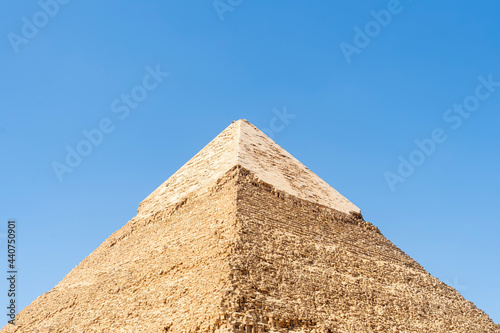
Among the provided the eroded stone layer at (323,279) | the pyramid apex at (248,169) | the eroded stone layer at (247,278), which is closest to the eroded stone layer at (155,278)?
the eroded stone layer at (247,278)

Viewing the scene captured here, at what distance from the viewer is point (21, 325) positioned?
69.9 feet

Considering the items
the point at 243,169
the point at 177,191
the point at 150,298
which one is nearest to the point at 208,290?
the point at 150,298

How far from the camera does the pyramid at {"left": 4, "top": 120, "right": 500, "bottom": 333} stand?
51.2ft

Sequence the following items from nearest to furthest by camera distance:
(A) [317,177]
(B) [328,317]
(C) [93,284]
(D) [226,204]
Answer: (B) [328,317] → (D) [226,204] → (C) [93,284] → (A) [317,177]

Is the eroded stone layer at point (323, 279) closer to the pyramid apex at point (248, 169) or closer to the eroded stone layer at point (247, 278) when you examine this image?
the eroded stone layer at point (247, 278)

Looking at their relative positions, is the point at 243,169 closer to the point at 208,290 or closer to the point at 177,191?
the point at 177,191

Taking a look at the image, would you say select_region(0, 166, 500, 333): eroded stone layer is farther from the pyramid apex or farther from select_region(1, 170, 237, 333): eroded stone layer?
the pyramid apex

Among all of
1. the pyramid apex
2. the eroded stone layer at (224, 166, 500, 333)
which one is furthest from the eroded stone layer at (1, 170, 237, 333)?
the pyramid apex

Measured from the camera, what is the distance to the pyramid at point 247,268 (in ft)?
51.2

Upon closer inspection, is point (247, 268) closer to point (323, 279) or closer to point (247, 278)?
point (247, 278)

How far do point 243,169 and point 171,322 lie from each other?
296 inches

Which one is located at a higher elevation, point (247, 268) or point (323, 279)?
point (323, 279)

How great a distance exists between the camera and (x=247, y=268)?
52.8 feet

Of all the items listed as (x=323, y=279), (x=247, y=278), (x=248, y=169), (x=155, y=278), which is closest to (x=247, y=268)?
(x=247, y=278)
